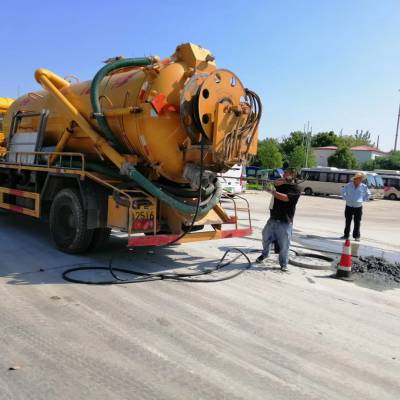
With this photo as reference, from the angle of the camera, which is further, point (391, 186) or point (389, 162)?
point (389, 162)

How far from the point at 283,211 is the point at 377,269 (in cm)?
202

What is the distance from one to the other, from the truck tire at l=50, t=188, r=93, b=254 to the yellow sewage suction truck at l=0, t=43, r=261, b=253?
2 centimetres

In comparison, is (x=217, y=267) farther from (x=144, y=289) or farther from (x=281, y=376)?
(x=281, y=376)

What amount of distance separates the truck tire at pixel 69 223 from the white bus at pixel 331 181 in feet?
99.0

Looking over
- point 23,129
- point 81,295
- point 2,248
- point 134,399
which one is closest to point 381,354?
point 134,399

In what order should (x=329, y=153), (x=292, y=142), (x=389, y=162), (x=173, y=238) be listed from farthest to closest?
(x=329, y=153), (x=292, y=142), (x=389, y=162), (x=173, y=238)

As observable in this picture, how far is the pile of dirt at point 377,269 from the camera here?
717 cm

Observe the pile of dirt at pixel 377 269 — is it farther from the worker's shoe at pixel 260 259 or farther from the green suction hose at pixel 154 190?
the green suction hose at pixel 154 190

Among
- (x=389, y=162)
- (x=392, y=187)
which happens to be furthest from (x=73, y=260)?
(x=389, y=162)

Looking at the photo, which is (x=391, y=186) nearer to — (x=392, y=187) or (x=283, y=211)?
(x=392, y=187)

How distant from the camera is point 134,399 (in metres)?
3.10

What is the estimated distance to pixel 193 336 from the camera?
4250 mm

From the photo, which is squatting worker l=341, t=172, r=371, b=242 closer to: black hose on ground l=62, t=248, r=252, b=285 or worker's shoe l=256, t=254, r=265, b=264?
worker's shoe l=256, t=254, r=265, b=264

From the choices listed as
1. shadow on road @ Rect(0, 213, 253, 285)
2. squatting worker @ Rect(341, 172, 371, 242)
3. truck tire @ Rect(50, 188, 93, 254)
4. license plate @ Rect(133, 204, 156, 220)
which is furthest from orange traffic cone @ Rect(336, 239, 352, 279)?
squatting worker @ Rect(341, 172, 371, 242)
